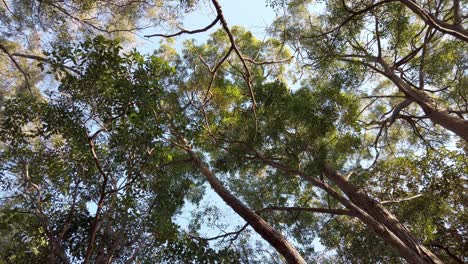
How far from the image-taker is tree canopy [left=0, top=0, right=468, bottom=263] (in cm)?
402

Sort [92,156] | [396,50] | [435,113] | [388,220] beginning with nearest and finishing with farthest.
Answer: [92,156] → [388,220] → [435,113] → [396,50]

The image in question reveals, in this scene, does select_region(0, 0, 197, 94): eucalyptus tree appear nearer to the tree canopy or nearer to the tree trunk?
the tree canopy

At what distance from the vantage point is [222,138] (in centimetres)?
632

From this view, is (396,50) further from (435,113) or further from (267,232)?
(267,232)

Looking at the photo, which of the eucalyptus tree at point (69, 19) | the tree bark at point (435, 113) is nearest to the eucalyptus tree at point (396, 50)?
the tree bark at point (435, 113)

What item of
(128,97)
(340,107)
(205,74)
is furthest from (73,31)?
(340,107)

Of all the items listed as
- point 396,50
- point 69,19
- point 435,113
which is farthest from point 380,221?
point 69,19

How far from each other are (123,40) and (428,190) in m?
7.32

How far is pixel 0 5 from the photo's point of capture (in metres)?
7.02

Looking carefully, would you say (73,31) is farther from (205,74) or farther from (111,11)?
(205,74)

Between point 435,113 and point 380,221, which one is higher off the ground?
point 435,113

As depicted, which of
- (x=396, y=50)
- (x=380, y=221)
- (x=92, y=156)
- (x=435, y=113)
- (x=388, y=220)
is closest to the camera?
(x=92, y=156)

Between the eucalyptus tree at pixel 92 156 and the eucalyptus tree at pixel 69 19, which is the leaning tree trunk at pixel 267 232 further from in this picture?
the eucalyptus tree at pixel 69 19

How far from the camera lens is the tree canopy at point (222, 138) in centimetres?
402
